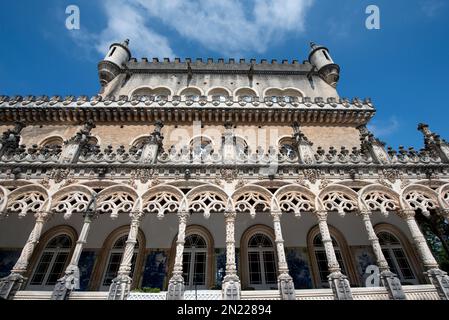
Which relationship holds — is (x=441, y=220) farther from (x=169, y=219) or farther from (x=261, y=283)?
(x=169, y=219)

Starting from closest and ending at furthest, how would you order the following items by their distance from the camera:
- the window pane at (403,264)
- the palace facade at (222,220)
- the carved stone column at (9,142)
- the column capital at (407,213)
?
the palace facade at (222,220) → the column capital at (407,213) → the carved stone column at (9,142) → the window pane at (403,264)

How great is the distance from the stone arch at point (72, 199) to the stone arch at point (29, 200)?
0.85ft

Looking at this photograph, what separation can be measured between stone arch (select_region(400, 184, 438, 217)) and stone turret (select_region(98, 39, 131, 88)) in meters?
22.2

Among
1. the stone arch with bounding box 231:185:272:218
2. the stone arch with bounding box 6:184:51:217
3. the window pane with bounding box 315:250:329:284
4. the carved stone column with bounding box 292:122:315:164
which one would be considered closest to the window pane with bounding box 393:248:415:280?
the window pane with bounding box 315:250:329:284

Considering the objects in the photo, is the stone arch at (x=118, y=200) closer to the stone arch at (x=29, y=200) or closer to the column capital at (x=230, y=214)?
the stone arch at (x=29, y=200)

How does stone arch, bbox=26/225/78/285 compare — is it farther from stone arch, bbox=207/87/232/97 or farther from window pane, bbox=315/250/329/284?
stone arch, bbox=207/87/232/97

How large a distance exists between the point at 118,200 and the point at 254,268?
6.60m

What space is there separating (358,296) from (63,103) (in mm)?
19321

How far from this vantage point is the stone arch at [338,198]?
10055mm

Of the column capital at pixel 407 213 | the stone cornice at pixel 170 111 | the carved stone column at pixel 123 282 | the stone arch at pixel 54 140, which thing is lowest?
the carved stone column at pixel 123 282

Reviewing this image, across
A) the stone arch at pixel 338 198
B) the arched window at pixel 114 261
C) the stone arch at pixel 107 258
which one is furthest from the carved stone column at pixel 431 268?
the arched window at pixel 114 261

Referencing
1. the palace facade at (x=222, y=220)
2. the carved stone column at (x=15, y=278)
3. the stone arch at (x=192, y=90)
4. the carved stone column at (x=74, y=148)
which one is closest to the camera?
the carved stone column at (x=15, y=278)

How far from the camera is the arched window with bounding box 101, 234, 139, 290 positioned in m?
11.4

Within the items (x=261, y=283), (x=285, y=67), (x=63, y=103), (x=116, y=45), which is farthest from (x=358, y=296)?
(x=116, y=45)
